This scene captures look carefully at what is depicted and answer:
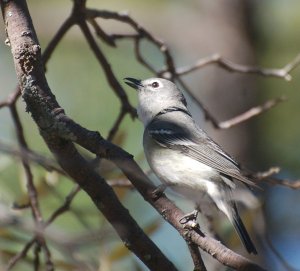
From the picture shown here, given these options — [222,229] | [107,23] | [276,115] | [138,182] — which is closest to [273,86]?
[276,115]

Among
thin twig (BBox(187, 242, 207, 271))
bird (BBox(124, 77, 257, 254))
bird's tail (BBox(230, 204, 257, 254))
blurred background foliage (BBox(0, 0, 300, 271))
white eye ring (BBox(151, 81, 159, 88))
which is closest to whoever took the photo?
thin twig (BBox(187, 242, 207, 271))

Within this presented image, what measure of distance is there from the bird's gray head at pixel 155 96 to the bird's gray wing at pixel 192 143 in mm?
479

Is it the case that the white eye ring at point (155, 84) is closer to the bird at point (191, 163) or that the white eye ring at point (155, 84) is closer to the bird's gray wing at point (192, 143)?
the bird at point (191, 163)

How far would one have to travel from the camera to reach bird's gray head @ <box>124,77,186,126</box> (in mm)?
5102

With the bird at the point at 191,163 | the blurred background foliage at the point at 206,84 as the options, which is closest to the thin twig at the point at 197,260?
the bird at the point at 191,163

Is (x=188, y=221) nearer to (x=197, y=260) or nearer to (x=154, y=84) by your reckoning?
(x=197, y=260)

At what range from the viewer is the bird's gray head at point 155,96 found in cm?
510

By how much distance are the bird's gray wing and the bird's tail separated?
9.6 inches

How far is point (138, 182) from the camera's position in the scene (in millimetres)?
2748

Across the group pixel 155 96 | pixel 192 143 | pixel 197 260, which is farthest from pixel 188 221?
pixel 155 96

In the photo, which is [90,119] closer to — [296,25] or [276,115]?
[276,115]

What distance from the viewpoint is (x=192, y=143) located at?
4.37 m

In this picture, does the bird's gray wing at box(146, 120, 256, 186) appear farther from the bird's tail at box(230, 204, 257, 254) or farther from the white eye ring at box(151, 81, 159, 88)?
the white eye ring at box(151, 81, 159, 88)

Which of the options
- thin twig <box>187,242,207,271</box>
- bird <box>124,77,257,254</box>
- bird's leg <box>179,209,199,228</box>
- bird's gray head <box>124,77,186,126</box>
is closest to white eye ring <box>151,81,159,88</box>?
bird's gray head <box>124,77,186,126</box>
